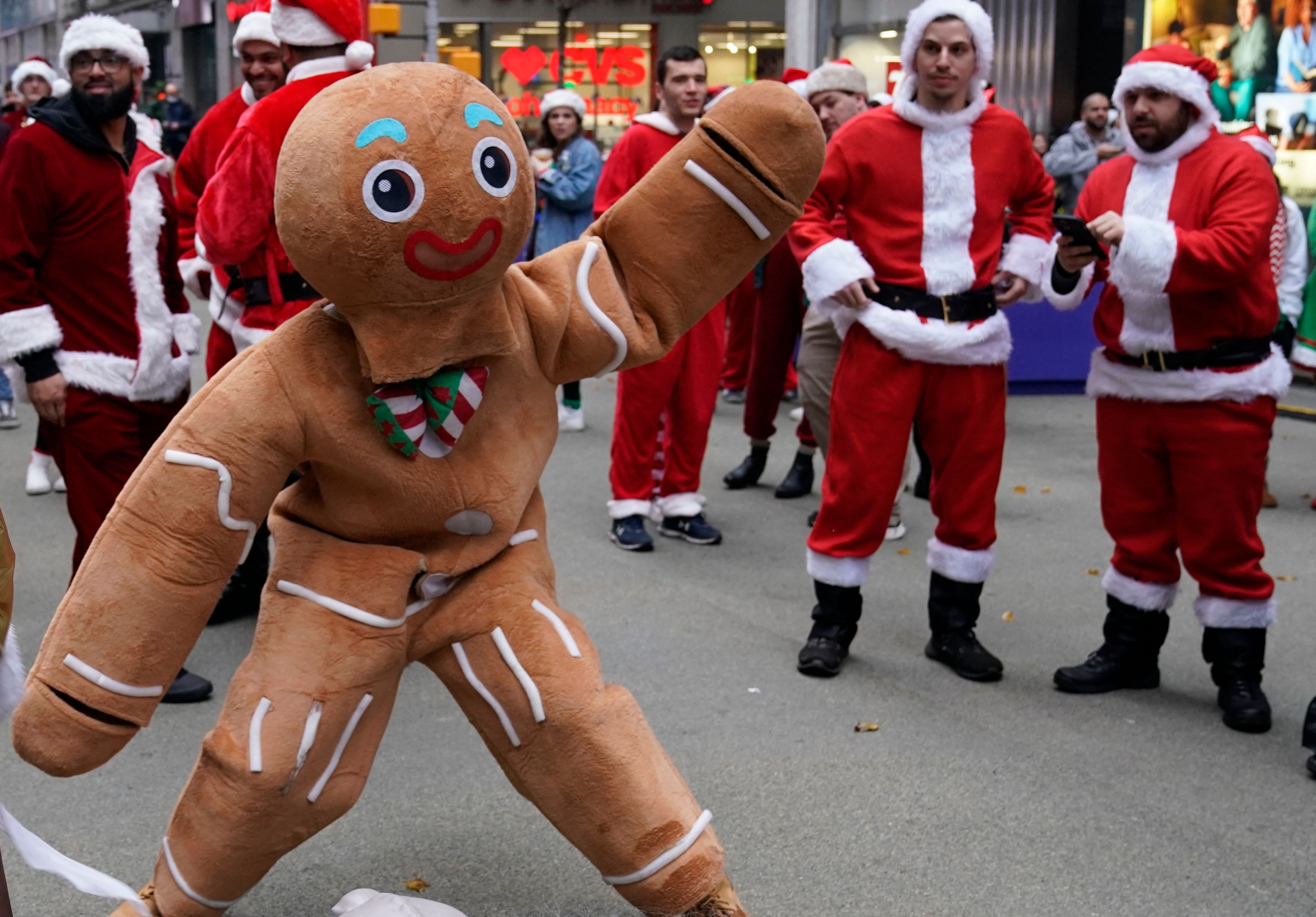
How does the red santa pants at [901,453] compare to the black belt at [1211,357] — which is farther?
the red santa pants at [901,453]

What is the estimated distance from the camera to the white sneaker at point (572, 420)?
9.23 metres

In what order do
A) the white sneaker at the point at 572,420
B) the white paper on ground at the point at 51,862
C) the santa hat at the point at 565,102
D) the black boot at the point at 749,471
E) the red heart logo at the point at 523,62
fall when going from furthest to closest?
the red heart logo at the point at 523,62, the santa hat at the point at 565,102, the white sneaker at the point at 572,420, the black boot at the point at 749,471, the white paper on ground at the point at 51,862

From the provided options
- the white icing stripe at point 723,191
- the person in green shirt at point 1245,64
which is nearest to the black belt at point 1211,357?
the white icing stripe at point 723,191

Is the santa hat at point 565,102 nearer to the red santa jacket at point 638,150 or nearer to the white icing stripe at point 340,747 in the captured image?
the red santa jacket at point 638,150

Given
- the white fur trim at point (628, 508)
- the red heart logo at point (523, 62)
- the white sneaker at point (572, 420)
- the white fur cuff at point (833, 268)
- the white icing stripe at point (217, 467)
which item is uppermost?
the red heart logo at point (523, 62)

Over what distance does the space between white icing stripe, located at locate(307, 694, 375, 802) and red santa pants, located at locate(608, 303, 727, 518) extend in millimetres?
3544

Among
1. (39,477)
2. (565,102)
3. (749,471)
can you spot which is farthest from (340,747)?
(565,102)

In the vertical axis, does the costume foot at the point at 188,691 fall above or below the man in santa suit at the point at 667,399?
below

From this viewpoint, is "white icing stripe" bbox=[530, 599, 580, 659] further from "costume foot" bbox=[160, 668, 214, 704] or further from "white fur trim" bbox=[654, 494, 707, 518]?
"white fur trim" bbox=[654, 494, 707, 518]

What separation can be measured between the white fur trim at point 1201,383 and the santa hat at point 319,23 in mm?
2507

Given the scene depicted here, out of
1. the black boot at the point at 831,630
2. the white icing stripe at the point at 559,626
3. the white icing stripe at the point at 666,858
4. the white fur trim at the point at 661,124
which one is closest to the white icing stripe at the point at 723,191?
the white icing stripe at the point at 559,626

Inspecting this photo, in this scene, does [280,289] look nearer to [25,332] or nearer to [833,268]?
[25,332]

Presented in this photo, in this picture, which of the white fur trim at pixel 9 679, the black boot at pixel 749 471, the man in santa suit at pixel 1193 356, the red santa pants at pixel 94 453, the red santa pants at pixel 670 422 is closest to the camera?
the white fur trim at pixel 9 679

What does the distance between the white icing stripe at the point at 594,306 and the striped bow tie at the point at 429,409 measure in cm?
30
